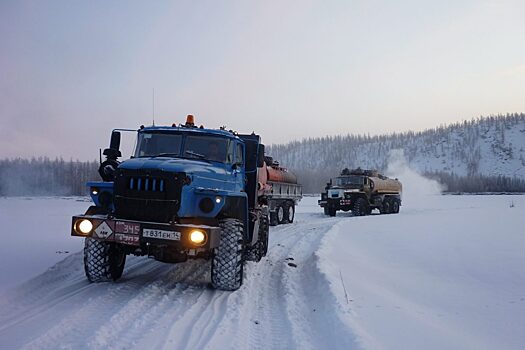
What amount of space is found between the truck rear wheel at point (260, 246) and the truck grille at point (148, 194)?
8.89 ft

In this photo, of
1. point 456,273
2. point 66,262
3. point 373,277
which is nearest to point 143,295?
point 66,262

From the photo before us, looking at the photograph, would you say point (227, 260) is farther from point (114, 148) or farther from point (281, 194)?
point (281, 194)

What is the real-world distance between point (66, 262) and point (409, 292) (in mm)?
6811

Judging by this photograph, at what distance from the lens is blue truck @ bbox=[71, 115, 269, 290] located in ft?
19.6

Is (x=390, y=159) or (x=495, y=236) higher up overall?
(x=390, y=159)

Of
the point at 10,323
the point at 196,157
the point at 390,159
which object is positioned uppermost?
the point at 390,159

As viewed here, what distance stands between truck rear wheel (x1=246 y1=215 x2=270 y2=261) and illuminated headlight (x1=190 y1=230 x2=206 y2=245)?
8.36ft

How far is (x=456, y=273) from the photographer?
7918 millimetres

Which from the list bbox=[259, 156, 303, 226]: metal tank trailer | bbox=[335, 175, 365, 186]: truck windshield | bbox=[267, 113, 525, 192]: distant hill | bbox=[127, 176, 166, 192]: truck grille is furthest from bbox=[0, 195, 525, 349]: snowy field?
bbox=[267, 113, 525, 192]: distant hill

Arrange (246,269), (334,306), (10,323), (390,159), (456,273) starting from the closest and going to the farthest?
(10,323) < (334,306) < (456,273) < (246,269) < (390,159)

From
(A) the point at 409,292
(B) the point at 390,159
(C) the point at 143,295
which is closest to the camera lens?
(C) the point at 143,295

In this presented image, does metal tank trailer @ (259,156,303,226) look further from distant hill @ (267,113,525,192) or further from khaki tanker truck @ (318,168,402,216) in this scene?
distant hill @ (267,113,525,192)

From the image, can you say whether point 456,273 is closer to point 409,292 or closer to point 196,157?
point 409,292

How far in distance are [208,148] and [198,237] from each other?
2161 millimetres
